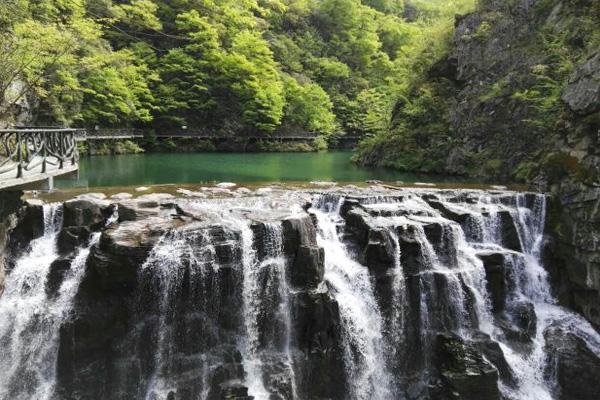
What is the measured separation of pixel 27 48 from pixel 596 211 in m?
19.5

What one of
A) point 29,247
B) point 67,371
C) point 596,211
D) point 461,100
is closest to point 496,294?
point 596,211

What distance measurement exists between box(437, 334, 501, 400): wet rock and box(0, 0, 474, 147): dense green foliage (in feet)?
58.7

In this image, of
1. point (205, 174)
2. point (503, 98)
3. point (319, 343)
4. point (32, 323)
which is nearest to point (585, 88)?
point (503, 98)

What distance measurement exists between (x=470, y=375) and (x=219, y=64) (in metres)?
39.4

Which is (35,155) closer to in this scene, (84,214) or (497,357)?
(84,214)

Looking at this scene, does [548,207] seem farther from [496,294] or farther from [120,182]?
[120,182]

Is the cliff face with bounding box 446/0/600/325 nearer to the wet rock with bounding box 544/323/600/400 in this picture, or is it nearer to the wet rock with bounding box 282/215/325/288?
the wet rock with bounding box 544/323/600/400

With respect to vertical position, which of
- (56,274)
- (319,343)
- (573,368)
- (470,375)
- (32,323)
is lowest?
(573,368)

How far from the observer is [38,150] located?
1077 centimetres

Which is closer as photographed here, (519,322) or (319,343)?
(319,343)

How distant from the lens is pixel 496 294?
11.8m

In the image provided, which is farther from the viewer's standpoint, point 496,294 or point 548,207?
point 548,207

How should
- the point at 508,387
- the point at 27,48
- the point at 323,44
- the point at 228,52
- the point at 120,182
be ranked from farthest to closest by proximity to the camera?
the point at 323,44 < the point at 228,52 < the point at 120,182 < the point at 27,48 < the point at 508,387

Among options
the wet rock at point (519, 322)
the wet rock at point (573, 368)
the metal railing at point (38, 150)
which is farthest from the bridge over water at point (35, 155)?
the wet rock at point (573, 368)
